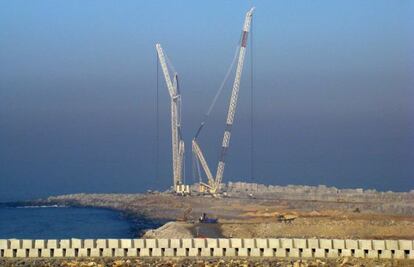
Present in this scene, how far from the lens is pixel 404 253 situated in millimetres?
34625

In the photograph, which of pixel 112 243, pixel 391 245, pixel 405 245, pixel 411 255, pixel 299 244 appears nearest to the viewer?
pixel 411 255

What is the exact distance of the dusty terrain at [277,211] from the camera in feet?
171

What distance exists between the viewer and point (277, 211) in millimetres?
76875

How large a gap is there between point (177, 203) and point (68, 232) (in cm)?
2792

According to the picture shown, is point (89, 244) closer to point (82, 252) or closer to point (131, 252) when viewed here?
point (82, 252)

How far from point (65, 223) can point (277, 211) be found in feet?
54.0

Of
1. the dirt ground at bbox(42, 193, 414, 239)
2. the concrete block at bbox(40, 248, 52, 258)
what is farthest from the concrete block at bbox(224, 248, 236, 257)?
the dirt ground at bbox(42, 193, 414, 239)

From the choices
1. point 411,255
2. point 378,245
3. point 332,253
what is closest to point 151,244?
point 332,253

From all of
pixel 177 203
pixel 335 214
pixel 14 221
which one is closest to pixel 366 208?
pixel 335 214

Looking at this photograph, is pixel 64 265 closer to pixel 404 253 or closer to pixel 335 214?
pixel 404 253

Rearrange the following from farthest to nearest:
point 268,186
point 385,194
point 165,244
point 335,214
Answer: point 268,186 → point 385,194 → point 335,214 → point 165,244

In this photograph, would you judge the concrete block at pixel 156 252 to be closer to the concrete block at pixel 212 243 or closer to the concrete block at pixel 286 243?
the concrete block at pixel 212 243

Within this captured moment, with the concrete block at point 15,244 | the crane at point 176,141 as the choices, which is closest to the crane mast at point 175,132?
the crane at point 176,141

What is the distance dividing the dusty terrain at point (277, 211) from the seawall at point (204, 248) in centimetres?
1139
